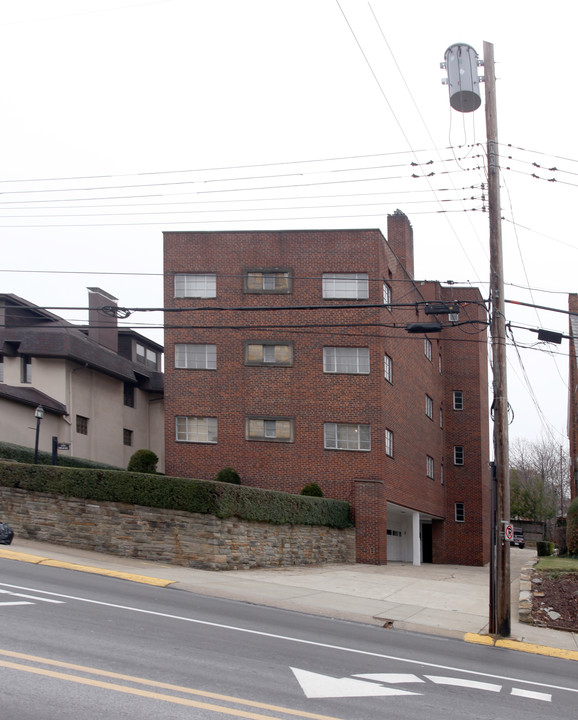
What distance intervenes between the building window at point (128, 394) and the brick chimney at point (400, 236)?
15218mm

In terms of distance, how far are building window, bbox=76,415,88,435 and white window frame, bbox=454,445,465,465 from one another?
21.5m

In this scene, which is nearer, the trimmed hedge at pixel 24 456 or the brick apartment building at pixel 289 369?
the trimmed hedge at pixel 24 456

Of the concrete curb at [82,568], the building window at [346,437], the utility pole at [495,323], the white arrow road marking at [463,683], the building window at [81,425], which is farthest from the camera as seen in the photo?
the building window at [81,425]

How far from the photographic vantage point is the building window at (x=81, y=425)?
36875 mm

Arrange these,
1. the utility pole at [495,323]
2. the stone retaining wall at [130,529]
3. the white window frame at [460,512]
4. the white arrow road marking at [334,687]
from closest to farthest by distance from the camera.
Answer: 1. the white arrow road marking at [334,687]
2. the utility pole at [495,323]
3. the stone retaining wall at [130,529]
4. the white window frame at [460,512]

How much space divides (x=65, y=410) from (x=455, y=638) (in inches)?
926

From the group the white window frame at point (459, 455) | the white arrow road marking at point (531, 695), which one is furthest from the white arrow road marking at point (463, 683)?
the white window frame at point (459, 455)

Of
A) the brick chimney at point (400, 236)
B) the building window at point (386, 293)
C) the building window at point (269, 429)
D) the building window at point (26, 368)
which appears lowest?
the building window at point (269, 429)

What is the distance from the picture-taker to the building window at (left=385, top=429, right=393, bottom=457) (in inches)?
1332

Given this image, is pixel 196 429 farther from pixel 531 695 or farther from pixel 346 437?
pixel 531 695

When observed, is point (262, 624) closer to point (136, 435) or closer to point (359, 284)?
point (359, 284)

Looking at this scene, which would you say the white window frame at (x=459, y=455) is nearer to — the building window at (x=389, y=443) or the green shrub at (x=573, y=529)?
the building window at (x=389, y=443)

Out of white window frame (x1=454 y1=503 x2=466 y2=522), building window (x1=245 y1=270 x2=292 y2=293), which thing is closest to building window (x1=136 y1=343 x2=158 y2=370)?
building window (x1=245 y1=270 x2=292 y2=293)

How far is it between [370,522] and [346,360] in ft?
21.8
